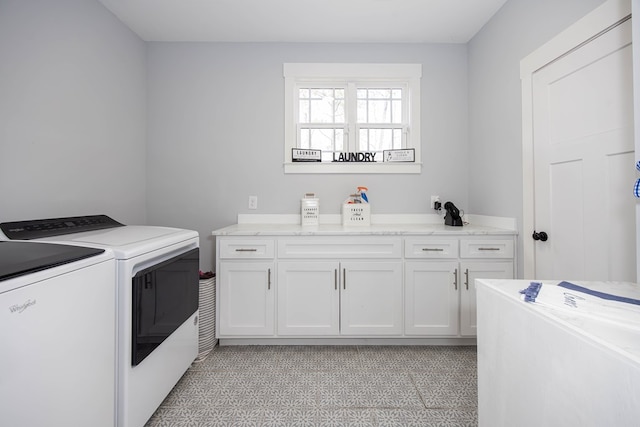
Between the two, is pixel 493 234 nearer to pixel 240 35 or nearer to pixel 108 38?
pixel 240 35

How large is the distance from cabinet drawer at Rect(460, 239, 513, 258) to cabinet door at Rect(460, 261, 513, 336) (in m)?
0.06

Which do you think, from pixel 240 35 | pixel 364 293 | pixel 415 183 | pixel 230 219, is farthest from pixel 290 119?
pixel 364 293

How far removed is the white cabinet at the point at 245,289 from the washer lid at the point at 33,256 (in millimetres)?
1003

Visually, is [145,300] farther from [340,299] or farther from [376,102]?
[376,102]

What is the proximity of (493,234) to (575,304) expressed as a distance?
1330 mm

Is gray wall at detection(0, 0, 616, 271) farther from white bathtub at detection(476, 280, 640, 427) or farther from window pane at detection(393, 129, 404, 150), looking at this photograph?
white bathtub at detection(476, 280, 640, 427)

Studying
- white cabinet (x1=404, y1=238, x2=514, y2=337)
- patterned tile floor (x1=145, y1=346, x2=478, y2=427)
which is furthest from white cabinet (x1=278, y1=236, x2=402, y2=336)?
patterned tile floor (x1=145, y1=346, x2=478, y2=427)

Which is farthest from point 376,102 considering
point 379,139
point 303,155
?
point 303,155

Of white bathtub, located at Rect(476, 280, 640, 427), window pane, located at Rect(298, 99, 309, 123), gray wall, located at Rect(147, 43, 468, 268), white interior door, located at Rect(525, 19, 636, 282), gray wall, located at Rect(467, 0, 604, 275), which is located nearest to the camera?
white bathtub, located at Rect(476, 280, 640, 427)

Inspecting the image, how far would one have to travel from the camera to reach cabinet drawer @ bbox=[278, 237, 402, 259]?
81.4 inches

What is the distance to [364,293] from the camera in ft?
6.81

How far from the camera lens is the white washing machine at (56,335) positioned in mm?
741

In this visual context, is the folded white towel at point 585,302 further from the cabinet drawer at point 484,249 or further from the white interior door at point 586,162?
the cabinet drawer at point 484,249

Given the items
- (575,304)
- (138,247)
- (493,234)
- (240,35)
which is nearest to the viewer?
Result: (575,304)
